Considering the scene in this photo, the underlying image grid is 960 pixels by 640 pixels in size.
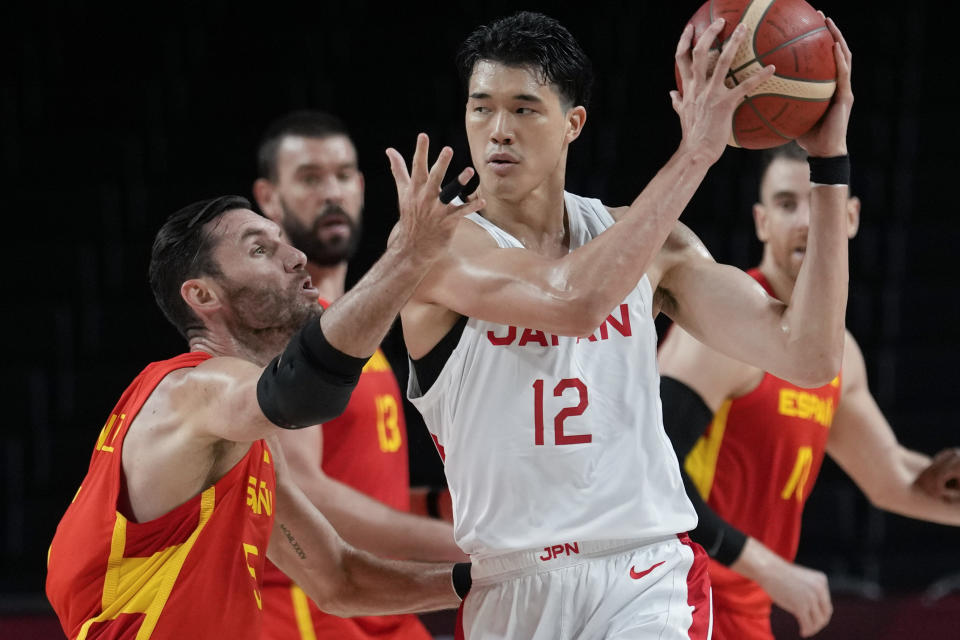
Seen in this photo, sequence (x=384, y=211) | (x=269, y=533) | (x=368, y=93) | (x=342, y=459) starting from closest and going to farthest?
(x=269, y=533), (x=342, y=459), (x=384, y=211), (x=368, y=93)

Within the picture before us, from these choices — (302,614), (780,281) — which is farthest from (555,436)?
(780,281)

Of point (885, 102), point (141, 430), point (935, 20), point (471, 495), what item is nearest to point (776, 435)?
point (471, 495)

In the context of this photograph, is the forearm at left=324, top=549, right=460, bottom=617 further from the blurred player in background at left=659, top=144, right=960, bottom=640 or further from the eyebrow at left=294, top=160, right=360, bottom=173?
the eyebrow at left=294, top=160, right=360, bottom=173

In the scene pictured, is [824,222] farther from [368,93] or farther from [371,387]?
[368,93]

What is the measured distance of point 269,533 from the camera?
318cm

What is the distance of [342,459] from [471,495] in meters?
1.47

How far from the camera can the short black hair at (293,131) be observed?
5309 mm


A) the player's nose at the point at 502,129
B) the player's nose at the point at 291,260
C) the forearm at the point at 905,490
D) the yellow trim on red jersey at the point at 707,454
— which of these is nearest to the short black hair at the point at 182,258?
the player's nose at the point at 291,260

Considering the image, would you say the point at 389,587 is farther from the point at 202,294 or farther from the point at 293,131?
the point at 293,131

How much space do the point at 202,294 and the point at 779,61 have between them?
146 centimetres

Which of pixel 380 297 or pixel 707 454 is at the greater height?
pixel 380 297

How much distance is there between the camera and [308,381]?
2518 millimetres

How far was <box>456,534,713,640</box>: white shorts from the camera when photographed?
9.39ft

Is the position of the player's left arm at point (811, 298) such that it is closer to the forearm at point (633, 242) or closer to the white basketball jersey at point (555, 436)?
the white basketball jersey at point (555, 436)
